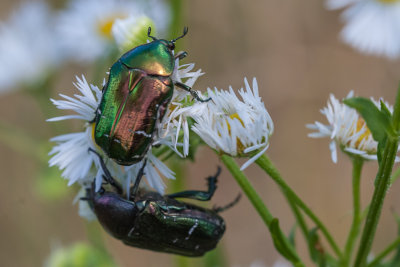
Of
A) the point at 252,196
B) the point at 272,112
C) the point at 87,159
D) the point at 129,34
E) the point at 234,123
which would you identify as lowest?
the point at 272,112

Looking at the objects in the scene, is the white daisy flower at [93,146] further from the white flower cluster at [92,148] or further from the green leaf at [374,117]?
the green leaf at [374,117]

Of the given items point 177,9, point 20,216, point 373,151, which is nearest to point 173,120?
point 373,151

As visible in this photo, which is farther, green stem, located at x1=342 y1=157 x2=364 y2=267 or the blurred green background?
the blurred green background

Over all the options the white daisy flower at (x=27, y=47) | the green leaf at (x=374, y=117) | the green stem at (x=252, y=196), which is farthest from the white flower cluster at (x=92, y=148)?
the white daisy flower at (x=27, y=47)

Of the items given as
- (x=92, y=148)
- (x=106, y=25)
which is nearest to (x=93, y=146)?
(x=92, y=148)

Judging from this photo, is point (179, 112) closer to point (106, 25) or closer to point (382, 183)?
point (382, 183)

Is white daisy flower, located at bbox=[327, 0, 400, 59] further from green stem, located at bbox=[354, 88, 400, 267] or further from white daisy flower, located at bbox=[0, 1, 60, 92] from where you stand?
green stem, located at bbox=[354, 88, 400, 267]

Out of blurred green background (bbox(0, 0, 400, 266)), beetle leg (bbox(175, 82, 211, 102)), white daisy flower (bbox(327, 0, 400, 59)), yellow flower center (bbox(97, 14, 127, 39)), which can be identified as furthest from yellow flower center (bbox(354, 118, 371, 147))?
blurred green background (bbox(0, 0, 400, 266))
